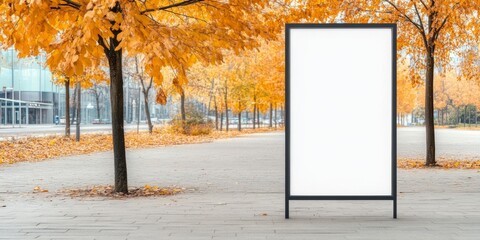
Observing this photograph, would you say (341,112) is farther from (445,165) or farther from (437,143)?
(437,143)

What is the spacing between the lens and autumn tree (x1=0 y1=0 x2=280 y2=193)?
833 centimetres

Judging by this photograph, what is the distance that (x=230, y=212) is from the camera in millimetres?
8375

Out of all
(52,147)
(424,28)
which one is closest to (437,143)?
(424,28)

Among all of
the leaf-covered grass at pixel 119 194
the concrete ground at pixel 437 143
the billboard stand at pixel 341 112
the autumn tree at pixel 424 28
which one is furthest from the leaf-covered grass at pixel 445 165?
the billboard stand at pixel 341 112

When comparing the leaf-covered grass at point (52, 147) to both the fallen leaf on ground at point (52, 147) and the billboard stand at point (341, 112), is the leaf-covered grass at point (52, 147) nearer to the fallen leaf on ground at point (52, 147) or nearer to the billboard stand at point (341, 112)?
the fallen leaf on ground at point (52, 147)

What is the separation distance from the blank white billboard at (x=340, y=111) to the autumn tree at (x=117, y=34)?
185 centimetres

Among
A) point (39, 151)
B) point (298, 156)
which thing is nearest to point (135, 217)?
point (298, 156)

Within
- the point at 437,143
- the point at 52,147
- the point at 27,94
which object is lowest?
the point at 437,143

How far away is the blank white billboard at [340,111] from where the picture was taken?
7.83 m

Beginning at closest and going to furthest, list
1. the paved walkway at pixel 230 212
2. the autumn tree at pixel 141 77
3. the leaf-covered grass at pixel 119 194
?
1. the paved walkway at pixel 230 212
2. the leaf-covered grass at pixel 119 194
3. the autumn tree at pixel 141 77

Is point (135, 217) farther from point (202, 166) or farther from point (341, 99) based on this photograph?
point (202, 166)

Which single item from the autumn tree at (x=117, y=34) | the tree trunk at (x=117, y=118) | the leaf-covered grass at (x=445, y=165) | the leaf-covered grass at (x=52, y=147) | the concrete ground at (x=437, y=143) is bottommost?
the concrete ground at (x=437, y=143)

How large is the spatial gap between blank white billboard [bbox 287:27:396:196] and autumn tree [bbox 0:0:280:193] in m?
1.85

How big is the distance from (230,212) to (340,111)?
6.30 feet
